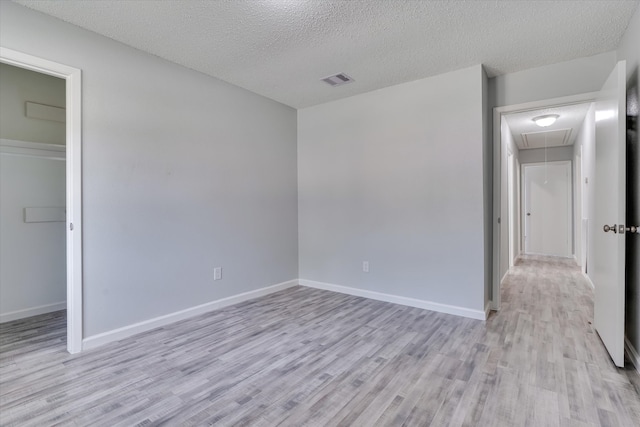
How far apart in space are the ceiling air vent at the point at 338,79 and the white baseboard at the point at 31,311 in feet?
12.4

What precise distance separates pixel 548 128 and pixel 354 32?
183 inches

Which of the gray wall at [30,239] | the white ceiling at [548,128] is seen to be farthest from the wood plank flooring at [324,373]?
the white ceiling at [548,128]

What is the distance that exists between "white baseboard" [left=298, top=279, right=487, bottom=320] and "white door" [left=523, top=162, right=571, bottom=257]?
553 centimetres

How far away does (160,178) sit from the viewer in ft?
9.68

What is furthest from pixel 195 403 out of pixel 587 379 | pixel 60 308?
pixel 60 308

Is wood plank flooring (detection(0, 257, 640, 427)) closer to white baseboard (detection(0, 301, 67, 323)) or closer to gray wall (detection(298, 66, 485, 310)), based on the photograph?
white baseboard (detection(0, 301, 67, 323))

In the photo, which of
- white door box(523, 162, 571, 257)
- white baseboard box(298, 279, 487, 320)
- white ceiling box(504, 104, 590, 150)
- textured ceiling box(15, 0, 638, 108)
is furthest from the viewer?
white door box(523, 162, 571, 257)

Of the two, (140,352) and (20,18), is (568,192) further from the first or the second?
(20,18)

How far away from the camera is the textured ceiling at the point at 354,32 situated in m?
2.20

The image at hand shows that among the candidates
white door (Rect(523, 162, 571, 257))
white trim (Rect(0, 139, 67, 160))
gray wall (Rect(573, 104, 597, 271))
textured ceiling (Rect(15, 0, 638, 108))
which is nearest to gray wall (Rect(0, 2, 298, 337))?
textured ceiling (Rect(15, 0, 638, 108))

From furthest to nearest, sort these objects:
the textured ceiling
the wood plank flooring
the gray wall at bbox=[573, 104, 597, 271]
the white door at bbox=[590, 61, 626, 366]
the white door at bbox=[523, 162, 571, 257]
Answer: the white door at bbox=[523, 162, 571, 257]
the gray wall at bbox=[573, 104, 597, 271]
the textured ceiling
the white door at bbox=[590, 61, 626, 366]
the wood plank flooring

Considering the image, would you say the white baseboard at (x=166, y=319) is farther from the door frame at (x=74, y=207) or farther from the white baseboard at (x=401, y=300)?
the white baseboard at (x=401, y=300)

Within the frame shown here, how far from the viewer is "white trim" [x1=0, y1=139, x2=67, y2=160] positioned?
3056 mm

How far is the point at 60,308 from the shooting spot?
11.1 ft
